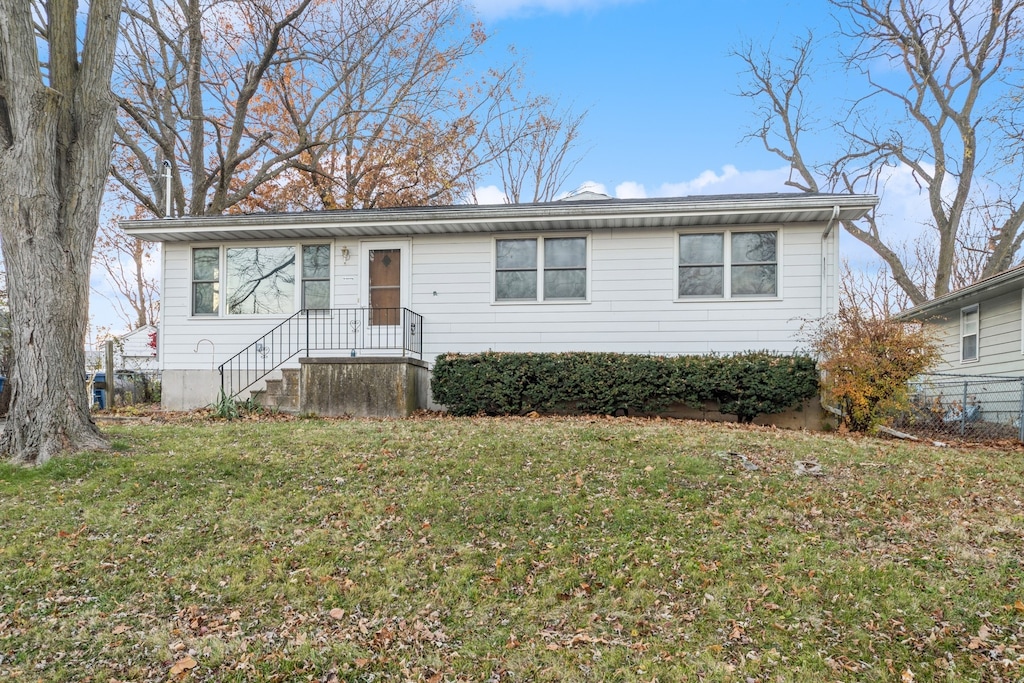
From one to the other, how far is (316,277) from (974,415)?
12.1 metres

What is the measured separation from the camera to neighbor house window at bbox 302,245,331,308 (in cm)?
1157

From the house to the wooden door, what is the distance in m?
8.45

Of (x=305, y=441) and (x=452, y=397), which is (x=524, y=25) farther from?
(x=305, y=441)

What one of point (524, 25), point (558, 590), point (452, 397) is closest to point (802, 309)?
point (452, 397)

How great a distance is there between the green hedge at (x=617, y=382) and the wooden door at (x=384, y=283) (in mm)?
1692

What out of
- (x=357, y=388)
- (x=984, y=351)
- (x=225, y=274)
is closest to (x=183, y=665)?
(x=357, y=388)

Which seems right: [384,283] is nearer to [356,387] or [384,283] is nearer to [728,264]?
[356,387]

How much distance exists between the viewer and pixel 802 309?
413 inches

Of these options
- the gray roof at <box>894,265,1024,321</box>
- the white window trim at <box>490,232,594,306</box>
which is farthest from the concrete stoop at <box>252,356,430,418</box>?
the gray roof at <box>894,265,1024,321</box>

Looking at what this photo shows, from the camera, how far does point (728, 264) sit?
1073 centimetres

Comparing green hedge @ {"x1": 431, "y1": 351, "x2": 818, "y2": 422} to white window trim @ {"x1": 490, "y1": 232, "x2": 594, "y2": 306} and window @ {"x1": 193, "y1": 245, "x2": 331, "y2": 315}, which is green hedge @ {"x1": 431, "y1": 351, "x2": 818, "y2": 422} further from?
window @ {"x1": 193, "y1": 245, "x2": 331, "y2": 315}

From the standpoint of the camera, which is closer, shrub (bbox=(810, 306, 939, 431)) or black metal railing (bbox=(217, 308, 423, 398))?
shrub (bbox=(810, 306, 939, 431))

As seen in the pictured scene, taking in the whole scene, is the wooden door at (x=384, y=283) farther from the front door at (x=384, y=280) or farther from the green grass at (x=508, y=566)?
the green grass at (x=508, y=566)

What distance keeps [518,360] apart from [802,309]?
460 centimetres
